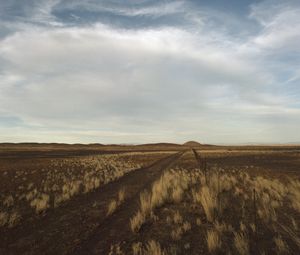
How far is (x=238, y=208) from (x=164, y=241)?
13.2 ft

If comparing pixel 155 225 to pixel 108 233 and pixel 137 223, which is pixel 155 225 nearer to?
pixel 137 223

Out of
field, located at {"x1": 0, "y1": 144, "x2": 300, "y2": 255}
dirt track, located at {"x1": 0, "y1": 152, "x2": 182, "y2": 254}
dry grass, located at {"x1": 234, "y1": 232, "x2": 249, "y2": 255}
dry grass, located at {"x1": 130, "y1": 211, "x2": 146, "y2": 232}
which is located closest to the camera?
dry grass, located at {"x1": 234, "y1": 232, "x2": 249, "y2": 255}

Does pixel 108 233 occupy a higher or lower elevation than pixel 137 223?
lower

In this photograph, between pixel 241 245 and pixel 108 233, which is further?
pixel 108 233

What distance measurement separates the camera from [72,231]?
8758 mm

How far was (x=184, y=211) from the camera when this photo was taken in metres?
10.4

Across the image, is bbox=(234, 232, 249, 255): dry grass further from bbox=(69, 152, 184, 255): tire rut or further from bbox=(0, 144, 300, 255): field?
bbox=(69, 152, 184, 255): tire rut

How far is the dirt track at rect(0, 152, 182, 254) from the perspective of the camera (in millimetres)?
7434

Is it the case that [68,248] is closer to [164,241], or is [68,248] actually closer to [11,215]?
[164,241]

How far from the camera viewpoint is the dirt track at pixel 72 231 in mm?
7434

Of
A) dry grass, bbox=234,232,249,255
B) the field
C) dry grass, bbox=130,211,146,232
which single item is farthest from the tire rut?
dry grass, bbox=234,232,249,255

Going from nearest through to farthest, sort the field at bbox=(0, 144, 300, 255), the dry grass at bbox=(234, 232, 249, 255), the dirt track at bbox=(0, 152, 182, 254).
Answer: the dry grass at bbox=(234, 232, 249, 255)
the field at bbox=(0, 144, 300, 255)
the dirt track at bbox=(0, 152, 182, 254)

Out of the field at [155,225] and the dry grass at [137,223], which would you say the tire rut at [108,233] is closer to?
the field at [155,225]

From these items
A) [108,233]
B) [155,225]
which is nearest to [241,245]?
[155,225]
